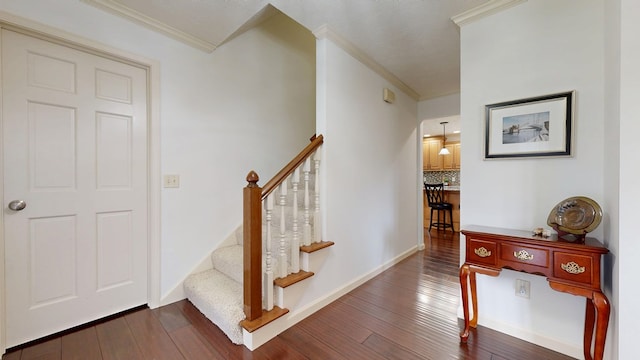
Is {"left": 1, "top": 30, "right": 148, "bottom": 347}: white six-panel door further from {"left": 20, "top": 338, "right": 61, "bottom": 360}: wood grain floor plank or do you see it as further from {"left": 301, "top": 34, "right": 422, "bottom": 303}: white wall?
{"left": 301, "top": 34, "right": 422, "bottom": 303}: white wall

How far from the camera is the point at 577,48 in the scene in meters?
1.47

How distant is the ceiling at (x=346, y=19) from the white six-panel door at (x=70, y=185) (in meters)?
0.47

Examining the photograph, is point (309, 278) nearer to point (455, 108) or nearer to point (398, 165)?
point (398, 165)

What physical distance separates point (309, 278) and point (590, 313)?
68.2 inches

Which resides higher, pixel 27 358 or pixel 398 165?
pixel 398 165

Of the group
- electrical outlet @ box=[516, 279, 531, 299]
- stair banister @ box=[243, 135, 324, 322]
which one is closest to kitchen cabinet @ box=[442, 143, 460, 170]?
electrical outlet @ box=[516, 279, 531, 299]

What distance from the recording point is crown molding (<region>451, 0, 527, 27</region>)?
5.49 feet

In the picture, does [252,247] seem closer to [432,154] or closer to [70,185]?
[70,185]

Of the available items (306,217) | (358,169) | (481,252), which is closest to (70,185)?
(306,217)

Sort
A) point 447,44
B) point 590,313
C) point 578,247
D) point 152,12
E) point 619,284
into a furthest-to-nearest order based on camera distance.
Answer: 1. point 447,44
2. point 152,12
3. point 590,313
4. point 578,247
5. point 619,284

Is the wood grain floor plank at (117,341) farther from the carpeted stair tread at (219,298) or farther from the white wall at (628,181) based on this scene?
the white wall at (628,181)

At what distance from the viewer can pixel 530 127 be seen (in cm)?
161

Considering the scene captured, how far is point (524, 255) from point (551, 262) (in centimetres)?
12

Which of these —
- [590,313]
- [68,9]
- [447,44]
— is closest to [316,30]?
[447,44]
